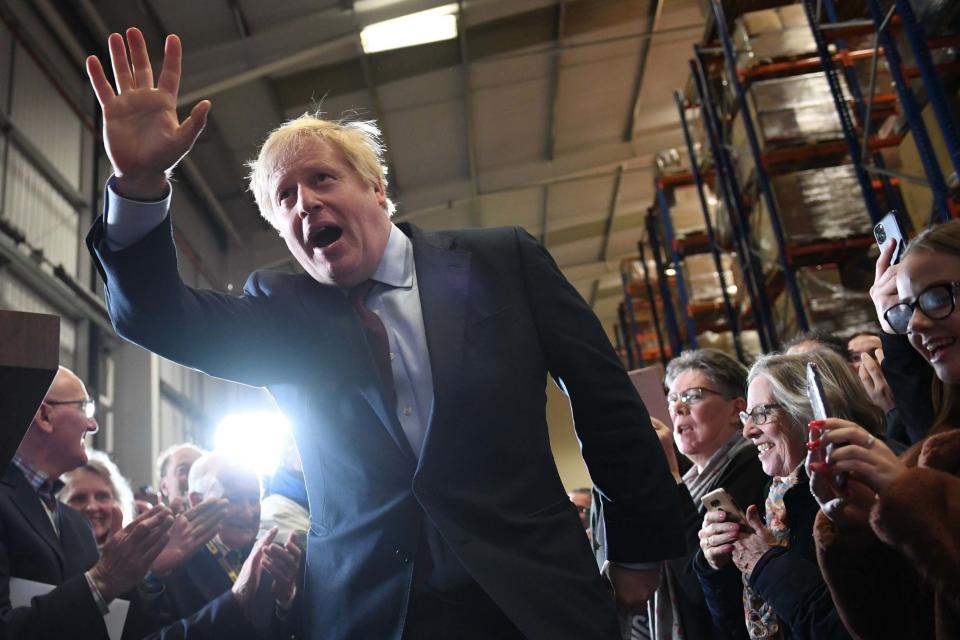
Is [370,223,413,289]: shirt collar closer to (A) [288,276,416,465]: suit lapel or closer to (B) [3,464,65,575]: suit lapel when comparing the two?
(A) [288,276,416,465]: suit lapel

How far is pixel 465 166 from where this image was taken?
12.4 meters

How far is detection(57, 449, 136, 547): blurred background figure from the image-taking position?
410 centimetres

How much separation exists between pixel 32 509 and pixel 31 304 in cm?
545

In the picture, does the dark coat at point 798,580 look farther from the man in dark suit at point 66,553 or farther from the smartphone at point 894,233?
the man in dark suit at point 66,553

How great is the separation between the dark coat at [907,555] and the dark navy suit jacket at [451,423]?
34 centimetres

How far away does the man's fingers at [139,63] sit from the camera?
159cm

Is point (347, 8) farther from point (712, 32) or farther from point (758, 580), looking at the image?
point (758, 580)

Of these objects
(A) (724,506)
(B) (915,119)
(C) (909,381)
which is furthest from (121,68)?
(B) (915,119)

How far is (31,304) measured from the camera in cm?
750

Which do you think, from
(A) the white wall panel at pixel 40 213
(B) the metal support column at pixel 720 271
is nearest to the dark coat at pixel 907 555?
(B) the metal support column at pixel 720 271

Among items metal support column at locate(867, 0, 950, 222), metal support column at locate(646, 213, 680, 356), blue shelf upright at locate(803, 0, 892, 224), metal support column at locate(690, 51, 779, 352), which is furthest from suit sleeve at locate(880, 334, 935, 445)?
metal support column at locate(646, 213, 680, 356)

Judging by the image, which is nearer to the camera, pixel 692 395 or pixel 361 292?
pixel 361 292

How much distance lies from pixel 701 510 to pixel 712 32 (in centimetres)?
549

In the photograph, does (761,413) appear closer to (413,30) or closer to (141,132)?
(141,132)
